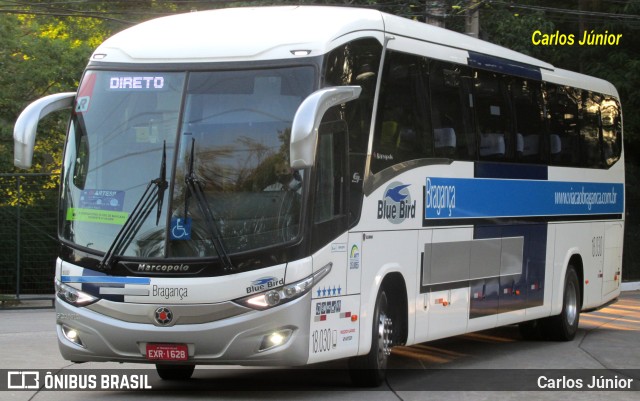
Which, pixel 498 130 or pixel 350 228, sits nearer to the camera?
pixel 350 228

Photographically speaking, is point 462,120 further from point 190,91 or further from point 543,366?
point 190,91

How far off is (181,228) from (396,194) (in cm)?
277

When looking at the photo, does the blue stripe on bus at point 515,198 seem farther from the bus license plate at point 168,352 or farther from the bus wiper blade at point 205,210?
the bus license plate at point 168,352

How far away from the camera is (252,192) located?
10500 millimetres

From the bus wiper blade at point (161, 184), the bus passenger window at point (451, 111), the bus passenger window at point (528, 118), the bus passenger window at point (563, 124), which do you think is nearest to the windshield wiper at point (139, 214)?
the bus wiper blade at point (161, 184)

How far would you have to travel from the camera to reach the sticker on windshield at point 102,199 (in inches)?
421

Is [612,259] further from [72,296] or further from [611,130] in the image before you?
[72,296]

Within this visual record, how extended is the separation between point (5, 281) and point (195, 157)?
13250mm

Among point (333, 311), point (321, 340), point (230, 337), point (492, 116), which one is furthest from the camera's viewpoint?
point (492, 116)

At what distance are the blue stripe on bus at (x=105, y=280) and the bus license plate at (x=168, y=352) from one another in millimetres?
564

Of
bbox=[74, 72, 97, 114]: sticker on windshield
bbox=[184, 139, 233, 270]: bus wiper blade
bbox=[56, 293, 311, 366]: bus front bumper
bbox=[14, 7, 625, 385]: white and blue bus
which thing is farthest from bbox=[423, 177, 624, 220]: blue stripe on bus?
bbox=[74, 72, 97, 114]: sticker on windshield

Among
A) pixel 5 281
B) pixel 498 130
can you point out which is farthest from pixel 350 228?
pixel 5 281

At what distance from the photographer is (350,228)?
1132 centimetres

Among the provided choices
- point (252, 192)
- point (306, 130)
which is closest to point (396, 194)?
point (252, 192)
